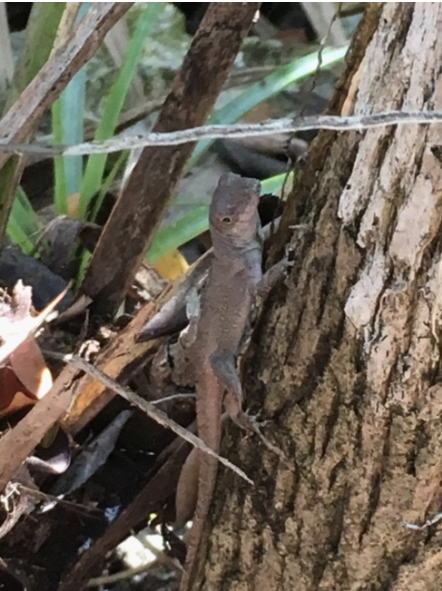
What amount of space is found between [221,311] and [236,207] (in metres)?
0.15

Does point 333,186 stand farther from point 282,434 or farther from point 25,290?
point 25,290

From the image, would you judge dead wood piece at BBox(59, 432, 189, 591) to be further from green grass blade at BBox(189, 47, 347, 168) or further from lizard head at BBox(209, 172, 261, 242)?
green grass blade at BBox(189, 47, 347, 168)

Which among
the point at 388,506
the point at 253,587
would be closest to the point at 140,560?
the point at 253,587

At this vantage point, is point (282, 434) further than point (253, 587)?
No

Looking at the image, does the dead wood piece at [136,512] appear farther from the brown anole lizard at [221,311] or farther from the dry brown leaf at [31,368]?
the dry brown leaf at [31,368]

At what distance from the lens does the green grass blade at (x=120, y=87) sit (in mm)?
1176

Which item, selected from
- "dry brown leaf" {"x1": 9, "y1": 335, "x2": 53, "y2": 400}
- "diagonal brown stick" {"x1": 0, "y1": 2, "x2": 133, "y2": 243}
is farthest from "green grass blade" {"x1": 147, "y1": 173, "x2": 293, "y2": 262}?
"diagonal brown stick" {"x1": 0, "y1": 2, "x2": 133, "y2": 243}

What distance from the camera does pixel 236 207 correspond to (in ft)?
3.53

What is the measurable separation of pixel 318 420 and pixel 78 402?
41 centimetres

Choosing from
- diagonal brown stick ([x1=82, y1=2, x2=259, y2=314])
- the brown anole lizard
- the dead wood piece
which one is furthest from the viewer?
the dead wood piece

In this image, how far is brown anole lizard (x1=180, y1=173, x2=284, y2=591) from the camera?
1.03 metres

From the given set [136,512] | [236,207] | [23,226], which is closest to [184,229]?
[236,207]

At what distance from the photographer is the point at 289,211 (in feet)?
2.94

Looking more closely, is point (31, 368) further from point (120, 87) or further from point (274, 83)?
point (274, 83)
